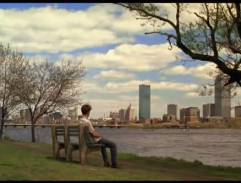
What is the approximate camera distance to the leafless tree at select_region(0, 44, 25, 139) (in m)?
44.9

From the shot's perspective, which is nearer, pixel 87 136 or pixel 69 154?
pixel 87 136

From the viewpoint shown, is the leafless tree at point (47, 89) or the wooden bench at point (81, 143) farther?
the leafless tree at point (47, 89)

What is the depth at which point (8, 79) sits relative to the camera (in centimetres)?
4509

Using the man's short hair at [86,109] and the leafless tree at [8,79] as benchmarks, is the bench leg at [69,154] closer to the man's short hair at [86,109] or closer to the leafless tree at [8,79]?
the man's short hair at [86,109]

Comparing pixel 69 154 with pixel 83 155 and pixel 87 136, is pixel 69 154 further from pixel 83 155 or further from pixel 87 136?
pixel 87 136

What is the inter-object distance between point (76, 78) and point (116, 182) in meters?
35.5

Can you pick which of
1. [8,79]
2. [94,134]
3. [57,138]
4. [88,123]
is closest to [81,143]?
[94,134]

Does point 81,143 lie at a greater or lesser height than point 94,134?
lesser

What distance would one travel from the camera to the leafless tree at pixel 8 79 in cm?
4494

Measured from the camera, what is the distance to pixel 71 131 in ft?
51.4

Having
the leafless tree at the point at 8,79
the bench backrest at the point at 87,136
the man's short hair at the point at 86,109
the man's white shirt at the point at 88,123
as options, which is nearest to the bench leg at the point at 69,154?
the bench backrest at the point at 87,136

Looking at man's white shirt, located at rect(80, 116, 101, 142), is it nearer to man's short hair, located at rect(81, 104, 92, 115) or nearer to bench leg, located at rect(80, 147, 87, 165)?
man's short hair, located at rect(81, 104, 92, 115)

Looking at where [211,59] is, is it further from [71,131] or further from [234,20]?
[71,131]

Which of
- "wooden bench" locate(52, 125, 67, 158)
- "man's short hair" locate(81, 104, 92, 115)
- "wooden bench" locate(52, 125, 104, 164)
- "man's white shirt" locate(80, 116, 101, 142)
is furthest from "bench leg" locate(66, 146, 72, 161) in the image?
"man's short hair" locate(81, 104, 92, 115)
